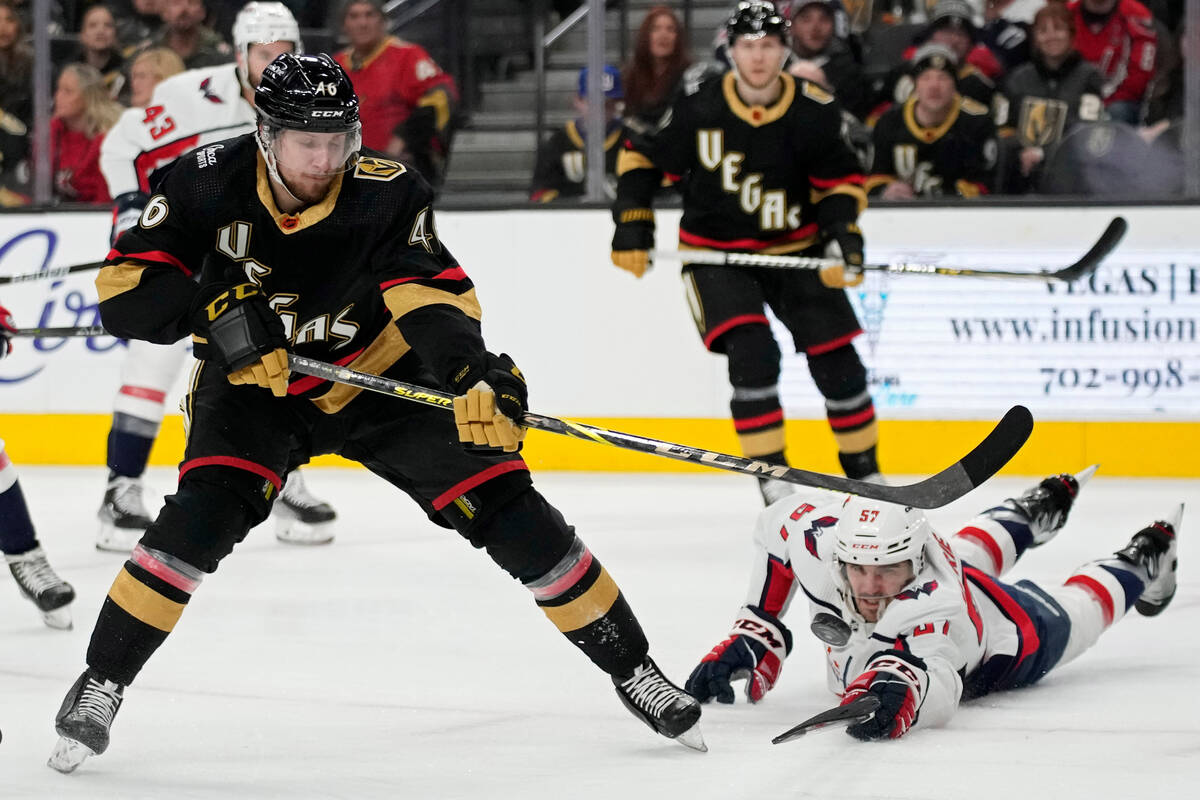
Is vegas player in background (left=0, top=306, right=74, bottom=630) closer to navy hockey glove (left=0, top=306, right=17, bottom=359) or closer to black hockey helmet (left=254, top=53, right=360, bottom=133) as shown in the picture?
navy hockey glove (left=0, top=306, right=17, bottom=359)

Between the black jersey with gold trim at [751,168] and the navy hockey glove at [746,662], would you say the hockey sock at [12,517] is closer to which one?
the navy hockey glove at [746,662]

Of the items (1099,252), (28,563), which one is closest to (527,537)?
(28,563)

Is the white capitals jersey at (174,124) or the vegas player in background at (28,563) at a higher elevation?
the white capitals jersey at (174,124)

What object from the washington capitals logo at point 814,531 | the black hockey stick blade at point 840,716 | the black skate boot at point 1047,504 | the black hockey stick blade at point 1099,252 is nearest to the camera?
the black hockey stick blade at point 840,716

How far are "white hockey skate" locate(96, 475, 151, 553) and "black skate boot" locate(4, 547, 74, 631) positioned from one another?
0.91m

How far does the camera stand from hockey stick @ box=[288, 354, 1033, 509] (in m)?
2.30

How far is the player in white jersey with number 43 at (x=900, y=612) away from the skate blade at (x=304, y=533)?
6.23ft

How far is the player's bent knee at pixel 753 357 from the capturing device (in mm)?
4109

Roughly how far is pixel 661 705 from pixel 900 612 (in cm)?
39

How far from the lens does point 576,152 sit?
564 cm

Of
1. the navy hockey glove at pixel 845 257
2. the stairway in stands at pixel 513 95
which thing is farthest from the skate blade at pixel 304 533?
the stairway in stands at pixel 513 95

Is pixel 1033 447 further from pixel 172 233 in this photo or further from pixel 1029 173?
pixel 172 233

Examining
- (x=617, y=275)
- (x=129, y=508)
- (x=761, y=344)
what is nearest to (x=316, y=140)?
(x=761, y=344)

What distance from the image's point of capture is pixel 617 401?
5.63m
